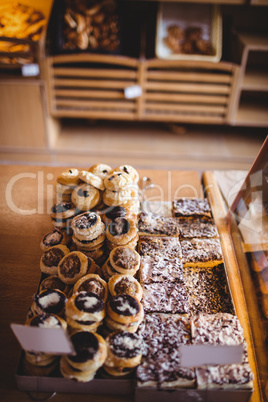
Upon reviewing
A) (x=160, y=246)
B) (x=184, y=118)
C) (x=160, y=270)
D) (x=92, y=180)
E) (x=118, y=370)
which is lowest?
(x=118, y=370)

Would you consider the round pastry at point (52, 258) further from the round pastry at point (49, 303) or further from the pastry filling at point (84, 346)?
the pastry filling at point (84, 346)

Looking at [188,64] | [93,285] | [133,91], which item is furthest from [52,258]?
[188,64]

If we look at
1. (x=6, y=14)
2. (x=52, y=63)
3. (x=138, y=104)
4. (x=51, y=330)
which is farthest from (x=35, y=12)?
(x=51, y=330)

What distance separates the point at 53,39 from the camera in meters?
3.01

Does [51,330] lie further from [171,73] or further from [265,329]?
[171,73]

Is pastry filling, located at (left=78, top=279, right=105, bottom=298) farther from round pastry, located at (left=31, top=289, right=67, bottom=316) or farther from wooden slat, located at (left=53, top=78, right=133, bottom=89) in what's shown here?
wooden slat, located at (left=53, top=78, right=133, bottom=89)

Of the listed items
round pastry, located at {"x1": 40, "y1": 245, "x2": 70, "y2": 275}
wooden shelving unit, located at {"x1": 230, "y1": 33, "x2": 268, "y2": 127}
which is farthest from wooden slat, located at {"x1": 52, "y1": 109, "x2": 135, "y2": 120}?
round pastry, located at {"x1": 40, "y1": 245, "x2": 70, "y2": 275}

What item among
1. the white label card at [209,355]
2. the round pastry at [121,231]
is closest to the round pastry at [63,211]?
the round pastry at [121,231]

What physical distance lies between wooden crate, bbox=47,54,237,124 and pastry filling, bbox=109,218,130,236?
2046 mm

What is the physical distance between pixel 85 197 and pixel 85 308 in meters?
0.59

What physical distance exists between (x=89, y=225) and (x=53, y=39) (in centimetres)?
232

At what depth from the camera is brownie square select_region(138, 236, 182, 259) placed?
1461 mm

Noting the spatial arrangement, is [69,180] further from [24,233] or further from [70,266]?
[70,266]

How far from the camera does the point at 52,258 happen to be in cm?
134
